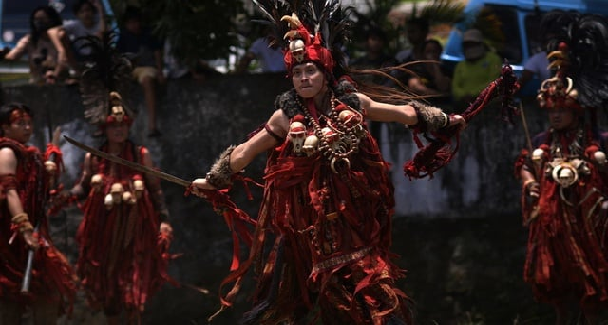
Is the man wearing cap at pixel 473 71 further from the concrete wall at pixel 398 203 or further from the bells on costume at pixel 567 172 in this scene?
the bells on costume at pixel 567 172

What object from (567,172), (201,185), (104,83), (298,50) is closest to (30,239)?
(104,83)

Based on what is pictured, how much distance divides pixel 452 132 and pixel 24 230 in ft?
11.3

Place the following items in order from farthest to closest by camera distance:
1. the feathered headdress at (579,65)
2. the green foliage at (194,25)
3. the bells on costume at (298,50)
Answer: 1. the green foliage at (194,25)
2. the feathered headdress at (579,65)
3. the bells on costume at (298,50)

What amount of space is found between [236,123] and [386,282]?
3.58 m

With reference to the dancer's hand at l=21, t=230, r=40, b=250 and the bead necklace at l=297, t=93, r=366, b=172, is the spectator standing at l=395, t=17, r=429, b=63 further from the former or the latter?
the dancer's hand at l=21, t=230, r=40, b=250

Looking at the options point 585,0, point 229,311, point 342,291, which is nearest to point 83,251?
point 229,311

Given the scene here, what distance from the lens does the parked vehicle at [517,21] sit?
35.8ft

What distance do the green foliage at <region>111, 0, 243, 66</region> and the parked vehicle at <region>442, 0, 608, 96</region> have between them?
77.8 inches

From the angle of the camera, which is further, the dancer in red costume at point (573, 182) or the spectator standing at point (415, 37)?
the spectator standing at point (415, 37)

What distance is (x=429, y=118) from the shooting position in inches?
306

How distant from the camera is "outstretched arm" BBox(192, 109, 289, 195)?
7.63 m

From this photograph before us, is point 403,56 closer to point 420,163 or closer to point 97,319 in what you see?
point 420,163

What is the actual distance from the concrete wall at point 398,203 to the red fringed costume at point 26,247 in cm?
103

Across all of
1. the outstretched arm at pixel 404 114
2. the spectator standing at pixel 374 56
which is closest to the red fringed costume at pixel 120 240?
the spectator standing at pixel 374 56
